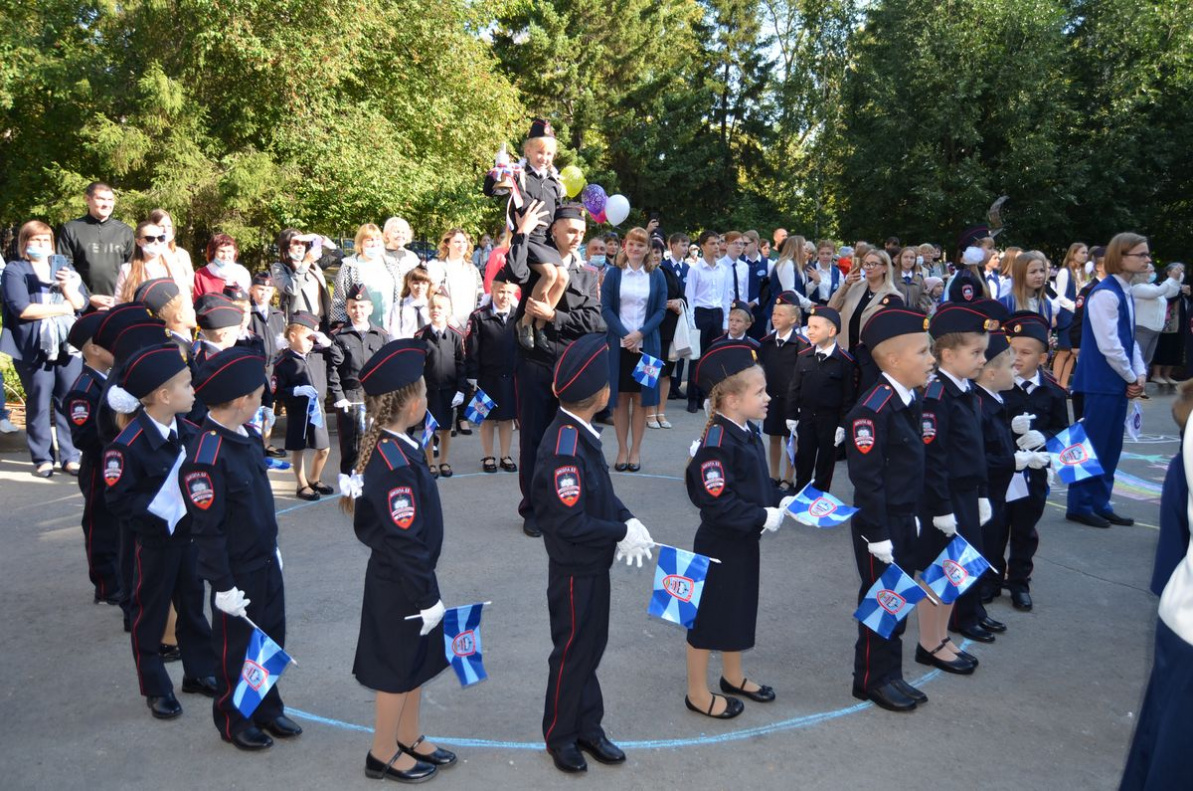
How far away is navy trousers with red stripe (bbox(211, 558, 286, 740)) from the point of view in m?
4.34

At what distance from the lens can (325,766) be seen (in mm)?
4262

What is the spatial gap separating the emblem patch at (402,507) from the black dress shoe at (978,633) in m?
3.57

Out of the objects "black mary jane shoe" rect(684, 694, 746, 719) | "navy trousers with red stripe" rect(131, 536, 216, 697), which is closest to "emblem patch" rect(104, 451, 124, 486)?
"navy trousers with red stripe" rect(131, 536, 216, 697)

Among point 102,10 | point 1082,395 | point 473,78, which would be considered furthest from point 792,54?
point 1082,395

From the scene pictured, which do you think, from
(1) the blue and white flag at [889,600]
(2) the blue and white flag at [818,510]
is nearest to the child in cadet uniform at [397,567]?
(2) the blue and white flag at [818,510]

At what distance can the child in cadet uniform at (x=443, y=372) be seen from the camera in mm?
9172

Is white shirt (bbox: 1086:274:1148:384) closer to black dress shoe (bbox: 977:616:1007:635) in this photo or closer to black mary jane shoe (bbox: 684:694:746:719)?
black dress shoe (bbox: 977:616:1007:635)

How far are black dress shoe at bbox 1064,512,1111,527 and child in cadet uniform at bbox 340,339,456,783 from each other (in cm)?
608

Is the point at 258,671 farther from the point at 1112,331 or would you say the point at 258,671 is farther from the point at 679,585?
the point at 1112,331

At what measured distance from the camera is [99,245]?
31.5ft

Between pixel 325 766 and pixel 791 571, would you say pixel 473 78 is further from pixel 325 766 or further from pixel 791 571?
pixel 325 766

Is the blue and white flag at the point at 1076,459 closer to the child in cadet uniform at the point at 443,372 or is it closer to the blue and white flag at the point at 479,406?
the blue and white flag at the point at 479,406

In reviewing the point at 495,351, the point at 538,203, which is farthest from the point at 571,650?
the point at 495,351

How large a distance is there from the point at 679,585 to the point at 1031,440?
311 centimetres
